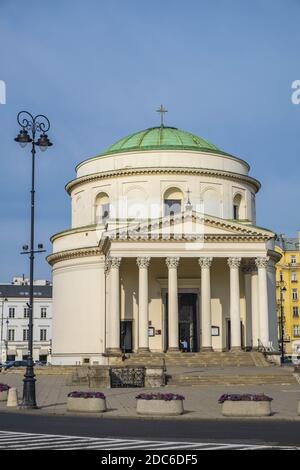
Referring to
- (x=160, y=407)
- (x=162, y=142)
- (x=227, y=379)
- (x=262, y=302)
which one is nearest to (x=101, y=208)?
(x=162, y=142)

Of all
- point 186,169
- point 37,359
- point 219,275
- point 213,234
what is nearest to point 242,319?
point 219,275

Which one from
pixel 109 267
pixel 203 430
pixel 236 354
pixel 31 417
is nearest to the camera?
pixel 203 430

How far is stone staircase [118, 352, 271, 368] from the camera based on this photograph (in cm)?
5394

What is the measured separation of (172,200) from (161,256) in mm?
11086

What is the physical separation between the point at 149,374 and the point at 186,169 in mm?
27117

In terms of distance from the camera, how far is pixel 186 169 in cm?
6656

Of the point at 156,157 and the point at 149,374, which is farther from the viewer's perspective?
the point at 156,157

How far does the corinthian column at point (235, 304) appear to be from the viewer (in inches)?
2254

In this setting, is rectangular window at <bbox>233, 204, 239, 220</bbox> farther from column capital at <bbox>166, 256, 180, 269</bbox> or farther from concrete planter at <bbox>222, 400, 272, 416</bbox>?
concrete planter at <bbox>222, 400, 272, 416</bbox>

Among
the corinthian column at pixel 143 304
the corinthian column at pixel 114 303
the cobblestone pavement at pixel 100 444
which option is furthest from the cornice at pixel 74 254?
the cobblestone pavement at pixel 100 444

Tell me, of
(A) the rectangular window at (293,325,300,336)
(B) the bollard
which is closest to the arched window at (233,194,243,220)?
(B) the bollard

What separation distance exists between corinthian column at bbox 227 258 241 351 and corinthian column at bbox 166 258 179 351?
4.25 meters

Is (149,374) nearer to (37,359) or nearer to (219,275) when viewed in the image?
(219,275)

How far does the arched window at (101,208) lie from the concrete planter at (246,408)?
42442 mm
